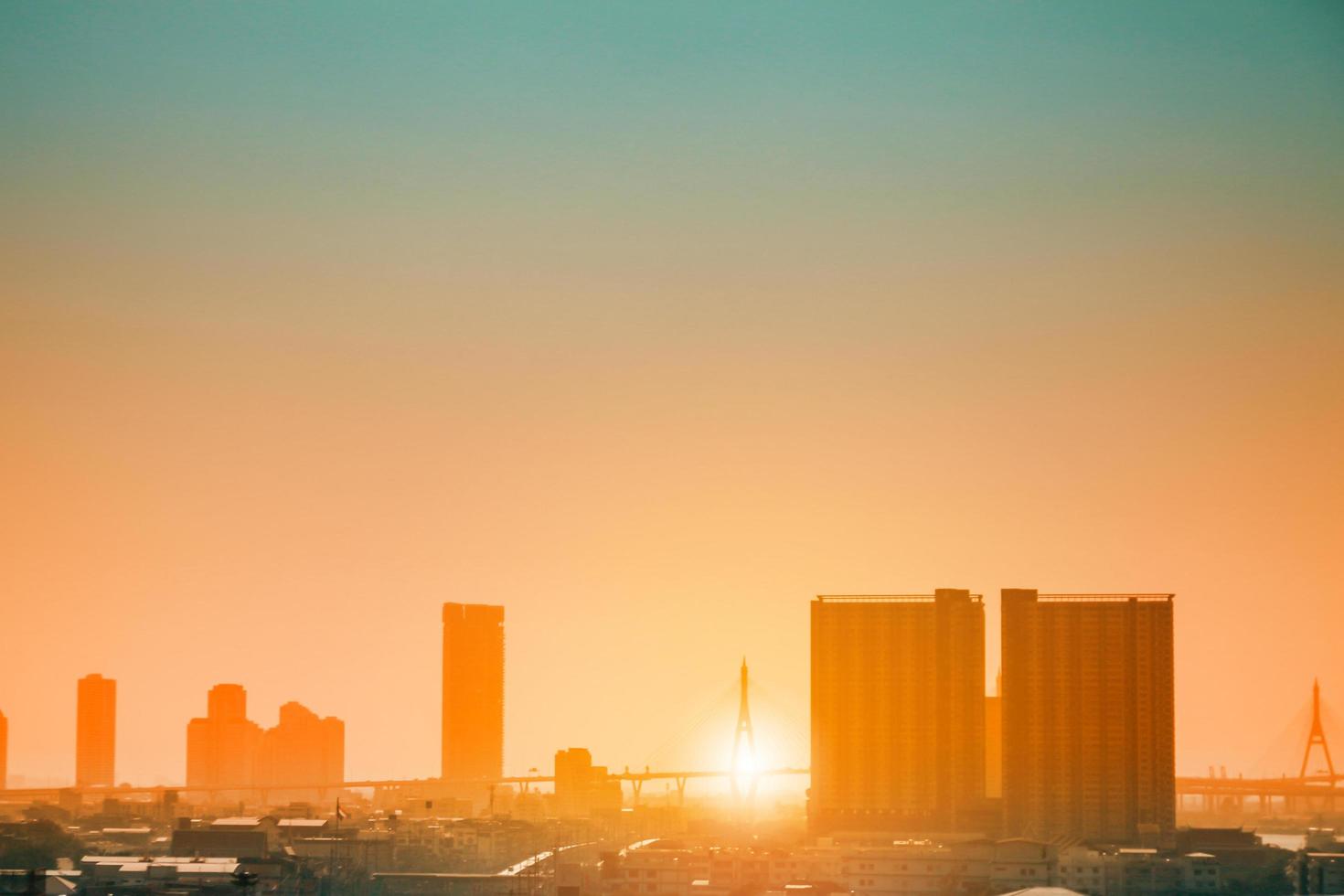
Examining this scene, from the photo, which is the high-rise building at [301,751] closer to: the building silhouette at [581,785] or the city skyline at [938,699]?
the building silhouette at [581,785]

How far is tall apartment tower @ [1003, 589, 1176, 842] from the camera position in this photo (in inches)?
1957

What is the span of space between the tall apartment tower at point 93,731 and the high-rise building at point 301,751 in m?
6.37

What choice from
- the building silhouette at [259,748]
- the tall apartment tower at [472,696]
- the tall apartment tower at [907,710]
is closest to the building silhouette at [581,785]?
the tall apartment tower at [472,696]

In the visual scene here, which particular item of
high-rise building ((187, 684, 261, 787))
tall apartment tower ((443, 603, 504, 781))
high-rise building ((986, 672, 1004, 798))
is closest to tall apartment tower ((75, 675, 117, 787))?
high-rise building ((187, 684, 261, 787))

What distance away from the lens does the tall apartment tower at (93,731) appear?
86750 millimetres

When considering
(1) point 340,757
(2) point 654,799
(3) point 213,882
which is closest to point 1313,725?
(2) point 654,799

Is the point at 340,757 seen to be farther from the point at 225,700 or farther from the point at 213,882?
the point at 213,882

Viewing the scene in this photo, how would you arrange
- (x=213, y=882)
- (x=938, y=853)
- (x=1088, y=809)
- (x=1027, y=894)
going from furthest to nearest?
(x=1088, y=809), (x=938, y=853), (x=213, y=882), (x=1027, y=894)

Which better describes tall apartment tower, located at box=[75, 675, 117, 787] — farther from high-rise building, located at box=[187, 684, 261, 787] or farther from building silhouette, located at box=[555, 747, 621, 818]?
building silhouette, located at box=[555, 747, 621, 818]

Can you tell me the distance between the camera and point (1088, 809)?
4947cm

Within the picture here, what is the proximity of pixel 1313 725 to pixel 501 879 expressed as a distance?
2326 inches

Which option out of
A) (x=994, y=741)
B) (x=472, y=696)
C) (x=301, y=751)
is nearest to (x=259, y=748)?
(x=301, y=751)

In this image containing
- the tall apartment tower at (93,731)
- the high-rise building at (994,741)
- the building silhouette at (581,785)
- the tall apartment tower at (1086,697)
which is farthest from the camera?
the tall apartment tower at (93,731)

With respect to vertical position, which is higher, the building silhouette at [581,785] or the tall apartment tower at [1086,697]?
the tall apartment tower at [1086,697]
